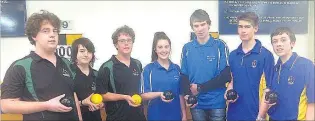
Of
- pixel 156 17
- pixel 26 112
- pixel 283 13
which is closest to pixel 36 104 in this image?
pixel 26 112

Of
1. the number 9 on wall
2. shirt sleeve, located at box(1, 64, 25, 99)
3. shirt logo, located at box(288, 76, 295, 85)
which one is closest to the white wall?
the number 9 on wall

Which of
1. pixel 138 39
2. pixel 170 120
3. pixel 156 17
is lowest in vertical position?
pixel 170 120

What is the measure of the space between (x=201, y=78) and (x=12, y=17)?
109 cm

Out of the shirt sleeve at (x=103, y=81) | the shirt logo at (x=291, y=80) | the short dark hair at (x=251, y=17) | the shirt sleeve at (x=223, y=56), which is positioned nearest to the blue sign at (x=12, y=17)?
the shirt sleeve at (x=103, y=81)

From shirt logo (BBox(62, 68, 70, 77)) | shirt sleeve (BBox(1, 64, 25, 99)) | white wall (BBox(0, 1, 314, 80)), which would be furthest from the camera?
white wall (BBox(0, 1, 314, 80))

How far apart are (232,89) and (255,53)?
238mm

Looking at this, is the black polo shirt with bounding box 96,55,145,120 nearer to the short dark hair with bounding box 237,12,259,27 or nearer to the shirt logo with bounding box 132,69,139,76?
the shirt logo with bounding box 132,69,139,76

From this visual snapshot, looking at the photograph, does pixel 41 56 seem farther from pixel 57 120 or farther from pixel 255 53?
pixel 255 53

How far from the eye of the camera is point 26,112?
5.17 feet

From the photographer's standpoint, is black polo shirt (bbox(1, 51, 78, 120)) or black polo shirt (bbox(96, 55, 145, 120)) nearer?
black polo shirt (bbox(1, 51, 78, 120))

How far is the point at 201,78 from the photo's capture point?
1.79 m

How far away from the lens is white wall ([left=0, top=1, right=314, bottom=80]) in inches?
69.6

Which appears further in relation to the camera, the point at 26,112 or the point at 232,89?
the point at 232,89

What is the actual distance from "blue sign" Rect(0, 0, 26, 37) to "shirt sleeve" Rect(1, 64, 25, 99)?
259mm
